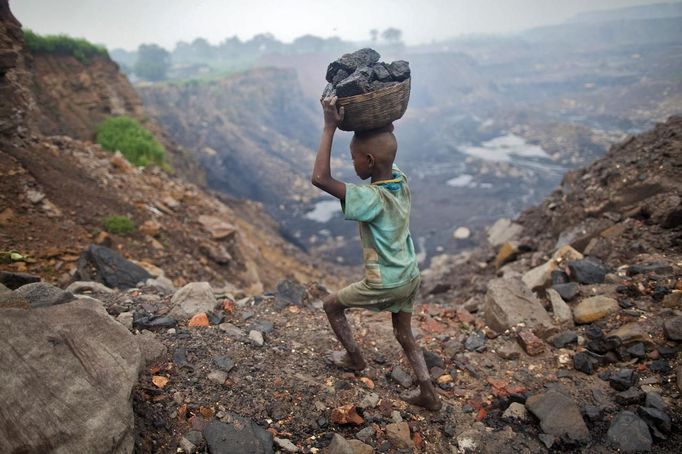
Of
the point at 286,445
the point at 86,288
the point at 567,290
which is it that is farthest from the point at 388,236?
the point at 86,288

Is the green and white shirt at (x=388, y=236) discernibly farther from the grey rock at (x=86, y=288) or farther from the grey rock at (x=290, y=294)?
the grey rock at (x=86, y=288)

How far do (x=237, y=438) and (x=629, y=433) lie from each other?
1957 mm

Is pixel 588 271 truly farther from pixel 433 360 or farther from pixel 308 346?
pixel 308 346

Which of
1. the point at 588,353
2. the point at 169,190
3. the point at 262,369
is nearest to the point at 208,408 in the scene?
the point at 262,369

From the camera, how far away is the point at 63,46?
1038 centimetres

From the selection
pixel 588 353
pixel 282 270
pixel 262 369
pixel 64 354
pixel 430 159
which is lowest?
pixel 430 159

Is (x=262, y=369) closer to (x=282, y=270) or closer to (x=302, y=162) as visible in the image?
(x=282, y=270)

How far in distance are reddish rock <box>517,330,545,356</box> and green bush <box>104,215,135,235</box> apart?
4.86 meters

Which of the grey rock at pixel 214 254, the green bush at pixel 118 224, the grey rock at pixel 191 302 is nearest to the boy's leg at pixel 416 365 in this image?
the grey rock at pixel 191 302

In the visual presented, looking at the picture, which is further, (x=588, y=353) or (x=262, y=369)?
(x=588, y=353)

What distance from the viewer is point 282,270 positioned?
8.64 meters

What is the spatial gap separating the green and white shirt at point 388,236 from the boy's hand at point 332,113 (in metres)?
0.32

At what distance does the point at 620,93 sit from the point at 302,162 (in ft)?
72.9

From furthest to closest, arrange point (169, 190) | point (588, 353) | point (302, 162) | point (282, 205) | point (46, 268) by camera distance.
Answer: point (302, 162), point (282, 205), point (169, 190), point (46, 268), point (588, 353)
